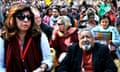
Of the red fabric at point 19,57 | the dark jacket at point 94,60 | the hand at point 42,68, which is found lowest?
the dark jacket at point 94,60

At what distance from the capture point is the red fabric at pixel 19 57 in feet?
14.3

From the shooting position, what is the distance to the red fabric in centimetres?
437

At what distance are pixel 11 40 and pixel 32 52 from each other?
0.23m

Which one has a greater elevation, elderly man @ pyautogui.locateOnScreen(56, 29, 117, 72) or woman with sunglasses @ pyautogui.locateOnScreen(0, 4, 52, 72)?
woman with sunglasses @ pyautogui.locateOnScreen(0, 4, 52, 72)

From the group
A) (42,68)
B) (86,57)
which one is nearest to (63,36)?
(86,57)

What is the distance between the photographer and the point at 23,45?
442 centimetres

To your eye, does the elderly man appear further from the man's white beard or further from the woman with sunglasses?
the woman with sunglasses

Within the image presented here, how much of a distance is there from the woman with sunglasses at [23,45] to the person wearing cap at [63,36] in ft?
12.4

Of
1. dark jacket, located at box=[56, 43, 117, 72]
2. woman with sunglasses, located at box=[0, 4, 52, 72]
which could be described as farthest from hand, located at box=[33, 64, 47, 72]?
dark jacket, located at box=[56, 43, 117, 72]

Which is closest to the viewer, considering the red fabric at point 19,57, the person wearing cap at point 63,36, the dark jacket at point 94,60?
the red fabric at point 19,57

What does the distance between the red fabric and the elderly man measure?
157 centimetres

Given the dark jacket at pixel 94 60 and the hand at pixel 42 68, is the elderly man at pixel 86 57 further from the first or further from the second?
the hand at pixel 42 68

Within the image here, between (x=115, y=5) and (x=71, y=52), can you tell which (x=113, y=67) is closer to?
(x=71, y=52)

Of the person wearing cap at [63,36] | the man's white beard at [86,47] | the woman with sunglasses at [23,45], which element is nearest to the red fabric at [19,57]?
the woman with sunglasses at [23,45]
